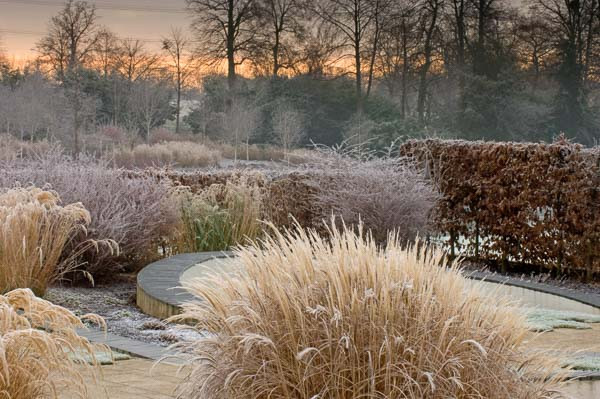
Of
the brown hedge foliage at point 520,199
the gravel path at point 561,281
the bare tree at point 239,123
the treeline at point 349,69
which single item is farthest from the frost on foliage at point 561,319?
the treeline at point 349,69

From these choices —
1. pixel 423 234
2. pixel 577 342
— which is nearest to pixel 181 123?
pixel 423 234

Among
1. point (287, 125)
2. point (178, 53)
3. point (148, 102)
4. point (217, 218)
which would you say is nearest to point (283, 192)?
point (217, 218)

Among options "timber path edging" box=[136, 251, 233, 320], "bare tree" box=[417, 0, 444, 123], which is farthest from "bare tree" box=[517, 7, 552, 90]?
"timber path edging" box=[136, 251, 233, 320]

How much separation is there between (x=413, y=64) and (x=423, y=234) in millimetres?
26925

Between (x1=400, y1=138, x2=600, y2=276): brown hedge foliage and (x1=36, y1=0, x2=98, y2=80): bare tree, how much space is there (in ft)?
75.8

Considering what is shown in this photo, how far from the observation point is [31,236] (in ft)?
27.4

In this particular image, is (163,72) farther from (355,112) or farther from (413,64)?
(413,64)

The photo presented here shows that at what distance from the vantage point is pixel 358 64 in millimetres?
36969

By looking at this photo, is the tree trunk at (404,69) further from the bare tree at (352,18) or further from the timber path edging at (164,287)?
the timber path edging at (164,287)

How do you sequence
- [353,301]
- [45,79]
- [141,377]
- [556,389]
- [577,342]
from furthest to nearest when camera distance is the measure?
[45,79] < [577,342] < [141,377] < [556,389] < [353,301]

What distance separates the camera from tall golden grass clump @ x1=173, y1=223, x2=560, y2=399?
3.84m

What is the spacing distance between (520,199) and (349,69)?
2635 centimetres

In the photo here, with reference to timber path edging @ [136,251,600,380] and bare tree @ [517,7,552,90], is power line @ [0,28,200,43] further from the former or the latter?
timber path edging @ [136,251,600,380]

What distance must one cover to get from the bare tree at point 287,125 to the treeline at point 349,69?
3.4 inches
